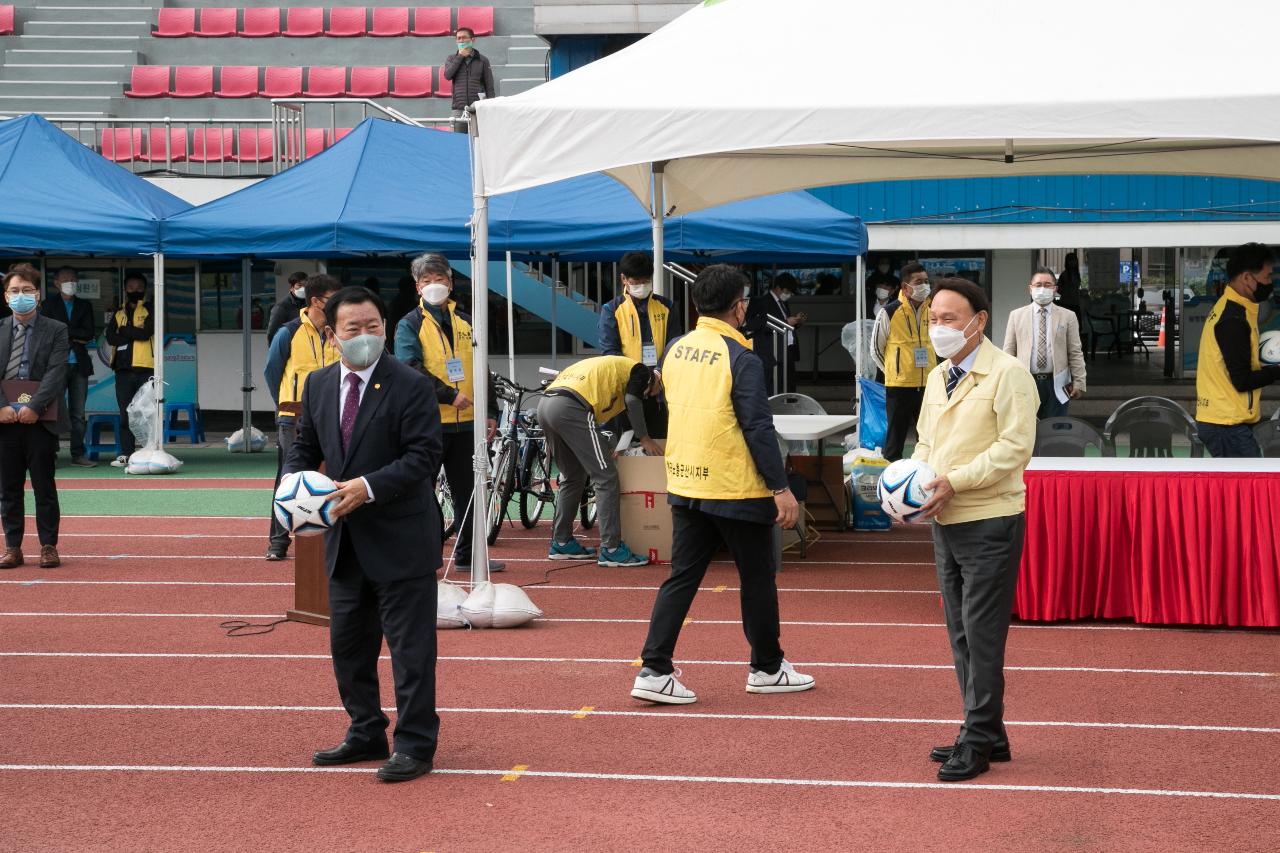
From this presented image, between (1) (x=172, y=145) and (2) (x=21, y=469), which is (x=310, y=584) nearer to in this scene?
(2) (x=21, y=469)

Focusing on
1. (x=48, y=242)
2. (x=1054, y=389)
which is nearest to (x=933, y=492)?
(x=1054, y=389)

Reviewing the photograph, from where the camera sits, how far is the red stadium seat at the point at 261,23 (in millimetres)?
28062

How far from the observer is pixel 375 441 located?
537 cm

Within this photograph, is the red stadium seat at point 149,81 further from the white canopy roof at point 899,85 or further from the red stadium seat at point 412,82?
the white canopy roof at point 899,85

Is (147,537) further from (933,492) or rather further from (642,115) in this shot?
(933,492)

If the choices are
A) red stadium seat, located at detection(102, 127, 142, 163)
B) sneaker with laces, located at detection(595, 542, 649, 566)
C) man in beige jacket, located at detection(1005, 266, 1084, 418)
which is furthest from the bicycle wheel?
red stadium seat, located at detection(102, 127, 142, 163)

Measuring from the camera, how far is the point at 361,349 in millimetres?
5344

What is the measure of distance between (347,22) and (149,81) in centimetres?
392

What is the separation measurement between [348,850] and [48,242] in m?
11.5

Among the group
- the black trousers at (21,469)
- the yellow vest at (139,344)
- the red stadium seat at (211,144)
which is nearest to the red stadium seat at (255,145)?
the red stadium seat at (211,144)

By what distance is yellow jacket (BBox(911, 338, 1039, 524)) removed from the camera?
5.21 m

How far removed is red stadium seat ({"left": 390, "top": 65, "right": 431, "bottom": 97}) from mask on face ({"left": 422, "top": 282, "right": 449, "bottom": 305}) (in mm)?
17045

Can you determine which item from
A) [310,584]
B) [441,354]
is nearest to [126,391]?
[441,354]

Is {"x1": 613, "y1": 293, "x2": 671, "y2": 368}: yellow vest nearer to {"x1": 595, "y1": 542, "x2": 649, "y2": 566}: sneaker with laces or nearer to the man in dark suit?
{"x1": 595, "y1": 542, "x2": 649, "y2": 566}: sneaker with laces
